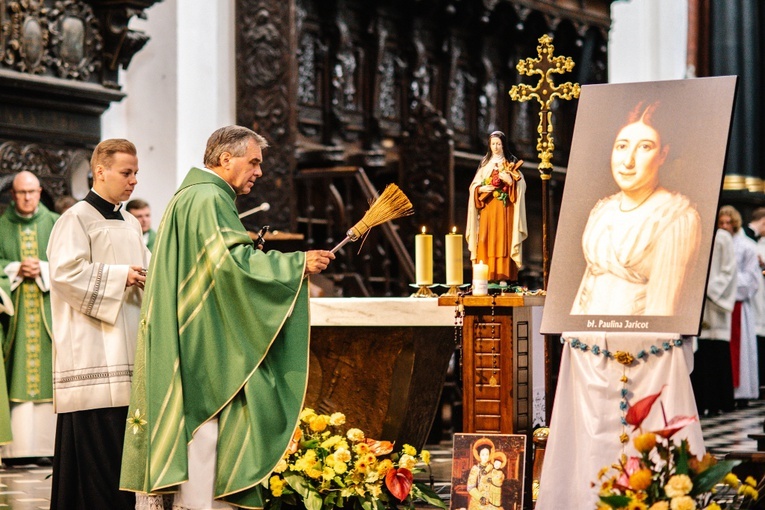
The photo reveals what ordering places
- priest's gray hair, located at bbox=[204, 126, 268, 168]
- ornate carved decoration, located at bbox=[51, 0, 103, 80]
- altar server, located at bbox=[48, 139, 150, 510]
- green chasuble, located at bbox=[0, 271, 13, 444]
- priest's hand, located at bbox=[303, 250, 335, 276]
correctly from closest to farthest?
priest's hand, located at bbox=[303, 250, 335, 276]
priest's gray hair, located at bbox=[204, 126, 268, 168]
altar server, located at bbox=[48, 139, 150, 510]
green chasuble, located at bbox=[0, 271, 13, 444]
ornate carved decoration, located at bbox=[51, 0, 103, 80]

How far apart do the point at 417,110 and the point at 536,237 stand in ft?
15.5

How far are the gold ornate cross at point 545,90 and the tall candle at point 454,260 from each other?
529 millimetres

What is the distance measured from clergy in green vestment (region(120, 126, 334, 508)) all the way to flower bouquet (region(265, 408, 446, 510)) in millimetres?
562

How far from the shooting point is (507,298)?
5.59 metres

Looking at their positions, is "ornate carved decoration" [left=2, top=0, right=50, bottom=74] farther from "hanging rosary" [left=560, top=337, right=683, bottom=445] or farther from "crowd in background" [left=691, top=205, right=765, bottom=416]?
"crowd in background" [left=691, top=205, right=765, bottom=416]

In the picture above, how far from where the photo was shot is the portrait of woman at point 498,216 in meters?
5.88

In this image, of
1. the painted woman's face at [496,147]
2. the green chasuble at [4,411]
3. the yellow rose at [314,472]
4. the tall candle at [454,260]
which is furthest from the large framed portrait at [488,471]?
the green chasuble at [4,411]

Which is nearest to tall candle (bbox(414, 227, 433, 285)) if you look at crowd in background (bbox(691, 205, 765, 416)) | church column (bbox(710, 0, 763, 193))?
crowd in background (bbox(691, 205, 765, 416))

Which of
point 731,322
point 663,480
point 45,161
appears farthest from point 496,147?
point 731,322

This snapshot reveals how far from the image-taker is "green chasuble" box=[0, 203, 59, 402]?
8.55m

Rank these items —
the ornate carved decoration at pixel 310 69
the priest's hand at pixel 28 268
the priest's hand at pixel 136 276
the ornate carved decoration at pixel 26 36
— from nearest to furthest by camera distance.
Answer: the priest's hand at pixel 136 276, the priest's hand at pixel 28 268, the ornate carved decoration at pixel 26 36, the ornate carved decoration at pixel 310 69

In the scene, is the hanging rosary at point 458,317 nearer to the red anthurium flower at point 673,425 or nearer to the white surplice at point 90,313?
the white surplice at point 90,313

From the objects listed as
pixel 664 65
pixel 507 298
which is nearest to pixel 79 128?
pixel 507 298

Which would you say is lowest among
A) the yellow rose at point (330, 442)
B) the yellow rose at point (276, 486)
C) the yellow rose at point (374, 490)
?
the yellow rose at point (374, 490)
